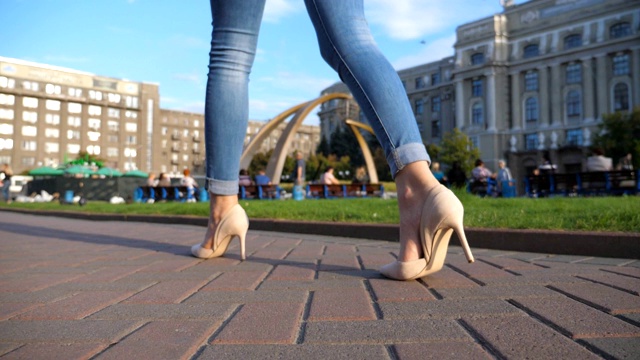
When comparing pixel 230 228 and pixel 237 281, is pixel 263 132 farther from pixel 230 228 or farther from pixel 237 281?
pixel 237 281

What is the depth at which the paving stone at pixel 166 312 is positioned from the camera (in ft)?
4.41

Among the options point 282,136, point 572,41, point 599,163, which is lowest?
point 599,163

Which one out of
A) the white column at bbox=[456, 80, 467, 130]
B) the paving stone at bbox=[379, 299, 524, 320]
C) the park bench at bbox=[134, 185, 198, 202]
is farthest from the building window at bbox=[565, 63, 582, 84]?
the paving stone at bbox=[379, 299, 524, 320]

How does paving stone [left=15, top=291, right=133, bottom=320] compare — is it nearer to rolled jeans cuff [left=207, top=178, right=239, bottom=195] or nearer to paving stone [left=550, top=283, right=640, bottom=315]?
rolled jeans cuff [left=207, top=178, right=239, bottom=195]

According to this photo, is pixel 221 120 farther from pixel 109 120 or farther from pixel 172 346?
pixel 109 120

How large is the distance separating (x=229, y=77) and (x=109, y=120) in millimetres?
2139

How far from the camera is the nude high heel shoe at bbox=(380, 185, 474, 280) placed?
5.74ft

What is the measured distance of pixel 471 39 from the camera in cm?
5850

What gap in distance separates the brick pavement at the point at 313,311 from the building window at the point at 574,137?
2210 inches

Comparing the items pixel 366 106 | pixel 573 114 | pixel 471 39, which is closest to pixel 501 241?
pixel 366 106

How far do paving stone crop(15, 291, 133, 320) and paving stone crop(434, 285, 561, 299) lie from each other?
111 centimetres

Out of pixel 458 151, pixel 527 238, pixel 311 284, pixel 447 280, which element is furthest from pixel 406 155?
pixel 458 151

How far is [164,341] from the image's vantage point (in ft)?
3.66

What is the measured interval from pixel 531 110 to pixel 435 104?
17172 mm
